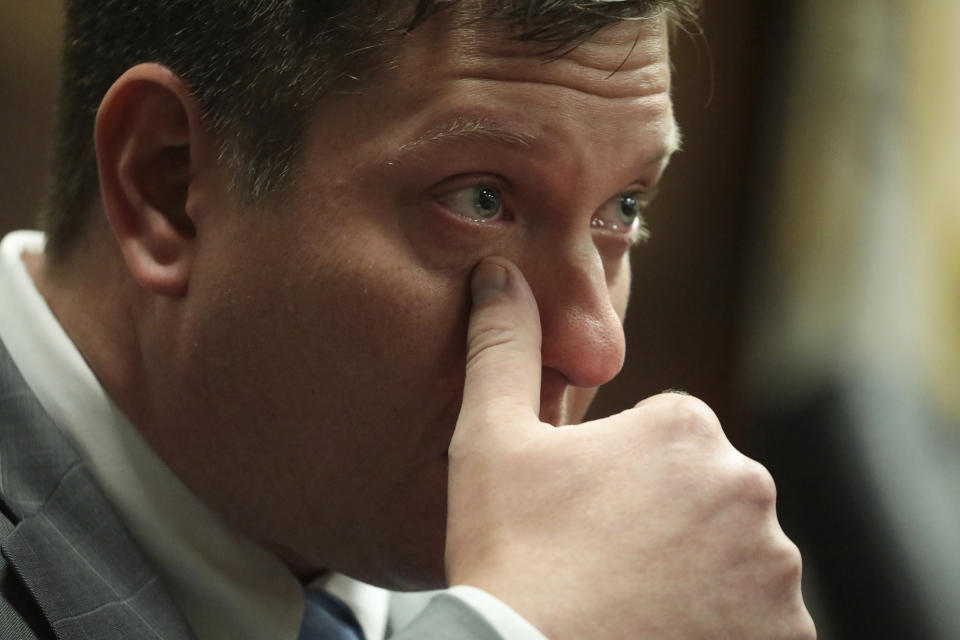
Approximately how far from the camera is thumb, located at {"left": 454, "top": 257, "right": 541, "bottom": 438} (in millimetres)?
1256

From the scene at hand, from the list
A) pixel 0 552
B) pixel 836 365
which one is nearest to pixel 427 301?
pixel 0 552

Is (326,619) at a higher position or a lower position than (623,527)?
lower

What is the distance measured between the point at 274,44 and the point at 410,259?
27 cm

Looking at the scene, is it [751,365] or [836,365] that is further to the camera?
[751,365]

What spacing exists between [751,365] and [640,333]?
0.96 ft

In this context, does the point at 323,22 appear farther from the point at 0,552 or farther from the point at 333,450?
the point at 0,552

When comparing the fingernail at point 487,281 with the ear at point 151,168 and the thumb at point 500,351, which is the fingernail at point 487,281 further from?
the ear at point 151,168

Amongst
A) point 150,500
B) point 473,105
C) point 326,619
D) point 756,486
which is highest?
point 473,105

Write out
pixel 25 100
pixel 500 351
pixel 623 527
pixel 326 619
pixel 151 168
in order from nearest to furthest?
pixel 623 527 → pixel 500 351 → pixel 151 168 → pixel 326 619 → pixel 25 100

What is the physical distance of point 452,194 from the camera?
1368 mm

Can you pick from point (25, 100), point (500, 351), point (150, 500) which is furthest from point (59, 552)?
point (25, 100)

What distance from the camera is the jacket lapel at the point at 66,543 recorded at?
4.37 feet

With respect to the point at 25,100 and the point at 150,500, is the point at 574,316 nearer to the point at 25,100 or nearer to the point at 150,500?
the point at 150,500

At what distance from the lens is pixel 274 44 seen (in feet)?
4.46
